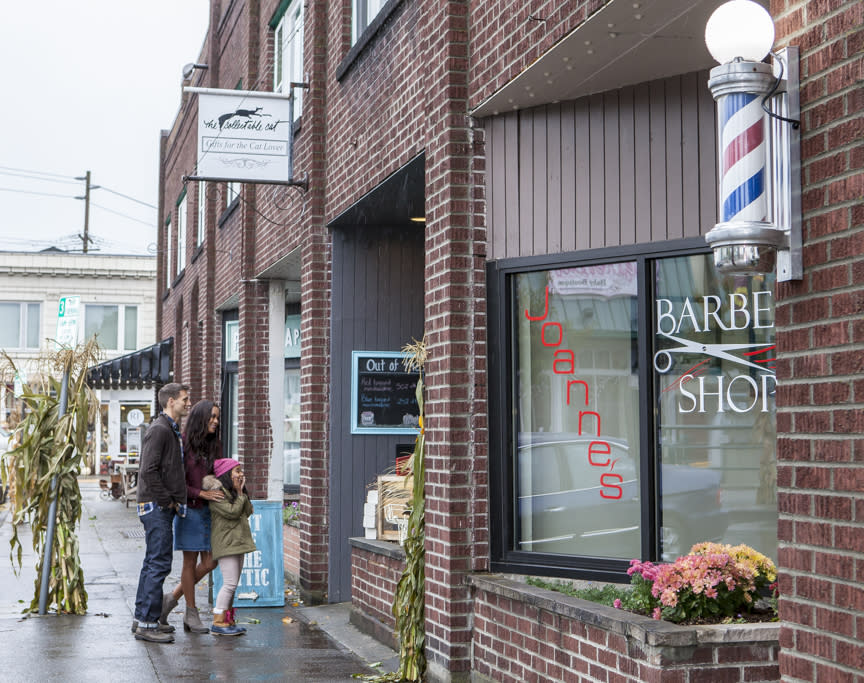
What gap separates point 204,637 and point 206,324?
943 centimetres

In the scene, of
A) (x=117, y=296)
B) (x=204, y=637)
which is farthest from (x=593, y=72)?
(x=117, y=296)

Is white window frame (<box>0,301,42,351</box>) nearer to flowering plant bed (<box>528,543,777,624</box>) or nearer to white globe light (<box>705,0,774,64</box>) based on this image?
flowering plant bed (<box>528,543,777,624</box>)

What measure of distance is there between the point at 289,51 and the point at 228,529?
21.5ft

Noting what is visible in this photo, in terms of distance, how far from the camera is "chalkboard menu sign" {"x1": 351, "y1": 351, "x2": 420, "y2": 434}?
33.8ft

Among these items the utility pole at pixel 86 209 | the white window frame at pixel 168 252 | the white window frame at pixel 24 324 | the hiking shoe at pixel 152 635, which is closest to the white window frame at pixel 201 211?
the white window frame at pixel 168 252

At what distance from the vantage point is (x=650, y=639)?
474 cm

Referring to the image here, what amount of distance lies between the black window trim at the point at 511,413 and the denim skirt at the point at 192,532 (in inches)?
113

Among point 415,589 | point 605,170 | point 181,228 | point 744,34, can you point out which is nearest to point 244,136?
point 415,589

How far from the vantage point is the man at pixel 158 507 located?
823 centimetres

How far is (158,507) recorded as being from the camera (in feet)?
27.2

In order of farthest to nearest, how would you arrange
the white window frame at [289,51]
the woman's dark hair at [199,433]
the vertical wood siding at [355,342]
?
the white window frame at [289,51] < the vertical wood siding at [355,342] < the woman's dark hair at [199,433]

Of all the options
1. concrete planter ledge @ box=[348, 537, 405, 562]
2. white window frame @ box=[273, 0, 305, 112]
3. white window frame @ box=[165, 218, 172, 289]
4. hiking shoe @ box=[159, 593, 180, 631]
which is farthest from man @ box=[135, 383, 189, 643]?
white window frame @ box=[165, 218, 172, 289]

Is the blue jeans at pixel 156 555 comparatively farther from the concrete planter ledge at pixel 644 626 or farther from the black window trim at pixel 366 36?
the black window trim at pixel 366 36

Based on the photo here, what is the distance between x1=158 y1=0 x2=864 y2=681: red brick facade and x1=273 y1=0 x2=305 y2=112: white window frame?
0.63 ft
